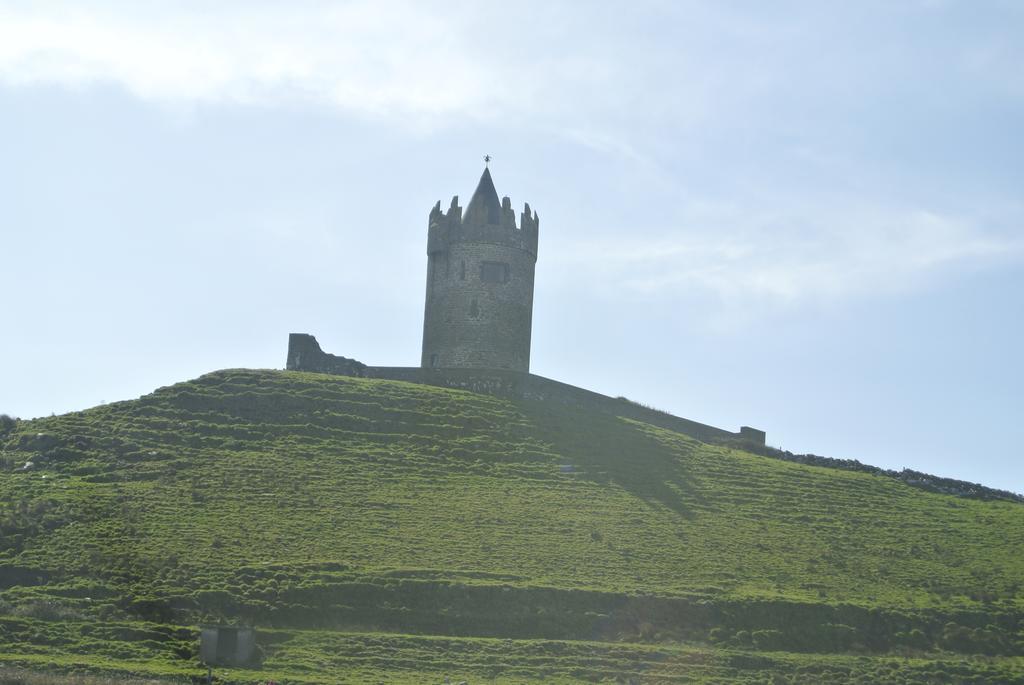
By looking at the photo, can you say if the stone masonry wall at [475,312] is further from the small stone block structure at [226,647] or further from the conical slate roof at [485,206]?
the small stone block structure at [226,647]

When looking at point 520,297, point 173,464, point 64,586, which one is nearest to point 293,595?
point 64,586

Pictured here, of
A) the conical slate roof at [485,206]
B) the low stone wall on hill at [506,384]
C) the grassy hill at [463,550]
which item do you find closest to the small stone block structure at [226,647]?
the grassy hill at [463,550]

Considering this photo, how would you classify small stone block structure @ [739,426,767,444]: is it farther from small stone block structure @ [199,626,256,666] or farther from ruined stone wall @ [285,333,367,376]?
small stone block structure @ [199,626,256,666]

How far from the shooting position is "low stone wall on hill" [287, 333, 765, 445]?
2459 inches

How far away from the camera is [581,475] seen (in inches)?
2110

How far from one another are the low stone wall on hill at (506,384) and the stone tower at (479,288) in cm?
186

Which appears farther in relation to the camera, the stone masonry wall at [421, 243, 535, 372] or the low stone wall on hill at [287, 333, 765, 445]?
the stone masonry wall at [421, 243, 535, 372]

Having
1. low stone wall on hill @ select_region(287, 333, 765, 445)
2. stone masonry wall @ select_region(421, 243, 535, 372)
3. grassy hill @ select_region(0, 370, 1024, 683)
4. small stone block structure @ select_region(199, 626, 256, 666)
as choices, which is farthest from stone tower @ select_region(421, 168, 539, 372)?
small stone block structure @ select_region(199, 626, 256, 666)

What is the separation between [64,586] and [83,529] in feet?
14.9

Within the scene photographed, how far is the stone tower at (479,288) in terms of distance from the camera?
6488 cm

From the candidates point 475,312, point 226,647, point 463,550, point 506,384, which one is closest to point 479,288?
point 475,312

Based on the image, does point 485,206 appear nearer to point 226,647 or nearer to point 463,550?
point 463,550

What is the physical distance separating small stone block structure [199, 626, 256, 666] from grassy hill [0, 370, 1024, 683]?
2.00 feet

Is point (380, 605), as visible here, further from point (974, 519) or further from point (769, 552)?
point (974, 519)
